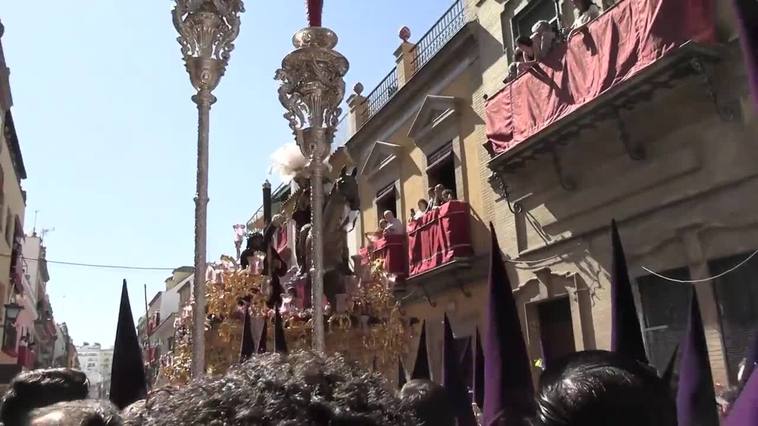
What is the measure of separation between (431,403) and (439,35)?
447 inches

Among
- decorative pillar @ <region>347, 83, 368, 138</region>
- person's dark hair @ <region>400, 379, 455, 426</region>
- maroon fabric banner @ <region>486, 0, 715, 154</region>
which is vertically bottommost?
person's dark hair @ <region>400, 379, 455, 426</region>

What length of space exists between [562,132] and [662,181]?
4.67ft

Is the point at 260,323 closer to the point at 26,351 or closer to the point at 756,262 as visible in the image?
the point at 756,262

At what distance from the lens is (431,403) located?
2.84 meters

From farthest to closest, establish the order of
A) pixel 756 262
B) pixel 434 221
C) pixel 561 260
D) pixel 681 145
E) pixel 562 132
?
pixel 434 221
pixel 561 260
pixel 562 132
pixel 681 145
pixel 756 262

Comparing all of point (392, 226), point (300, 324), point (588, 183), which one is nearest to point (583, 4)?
point (588, 183)

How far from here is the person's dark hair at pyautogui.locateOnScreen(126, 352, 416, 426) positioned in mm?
982

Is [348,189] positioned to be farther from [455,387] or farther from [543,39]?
[543,39]

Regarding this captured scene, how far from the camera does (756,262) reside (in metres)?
6.88

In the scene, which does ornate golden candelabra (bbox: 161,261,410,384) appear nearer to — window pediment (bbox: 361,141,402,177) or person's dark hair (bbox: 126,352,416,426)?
person's dark hair (bbox: 126,352,416,426)

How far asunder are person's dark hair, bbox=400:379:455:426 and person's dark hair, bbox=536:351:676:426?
1156 millimetres

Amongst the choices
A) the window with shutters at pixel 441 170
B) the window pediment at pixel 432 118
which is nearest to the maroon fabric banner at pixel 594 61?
the window pediment at pixel 432 118

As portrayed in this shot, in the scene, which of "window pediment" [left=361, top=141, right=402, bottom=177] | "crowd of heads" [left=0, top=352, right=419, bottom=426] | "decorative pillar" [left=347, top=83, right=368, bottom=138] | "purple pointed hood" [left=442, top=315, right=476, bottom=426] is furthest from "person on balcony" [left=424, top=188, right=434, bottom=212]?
"crowd of heads" [left=0, top=352, right=419, bottom=426]

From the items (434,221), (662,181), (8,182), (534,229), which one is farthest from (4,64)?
(662,181)
